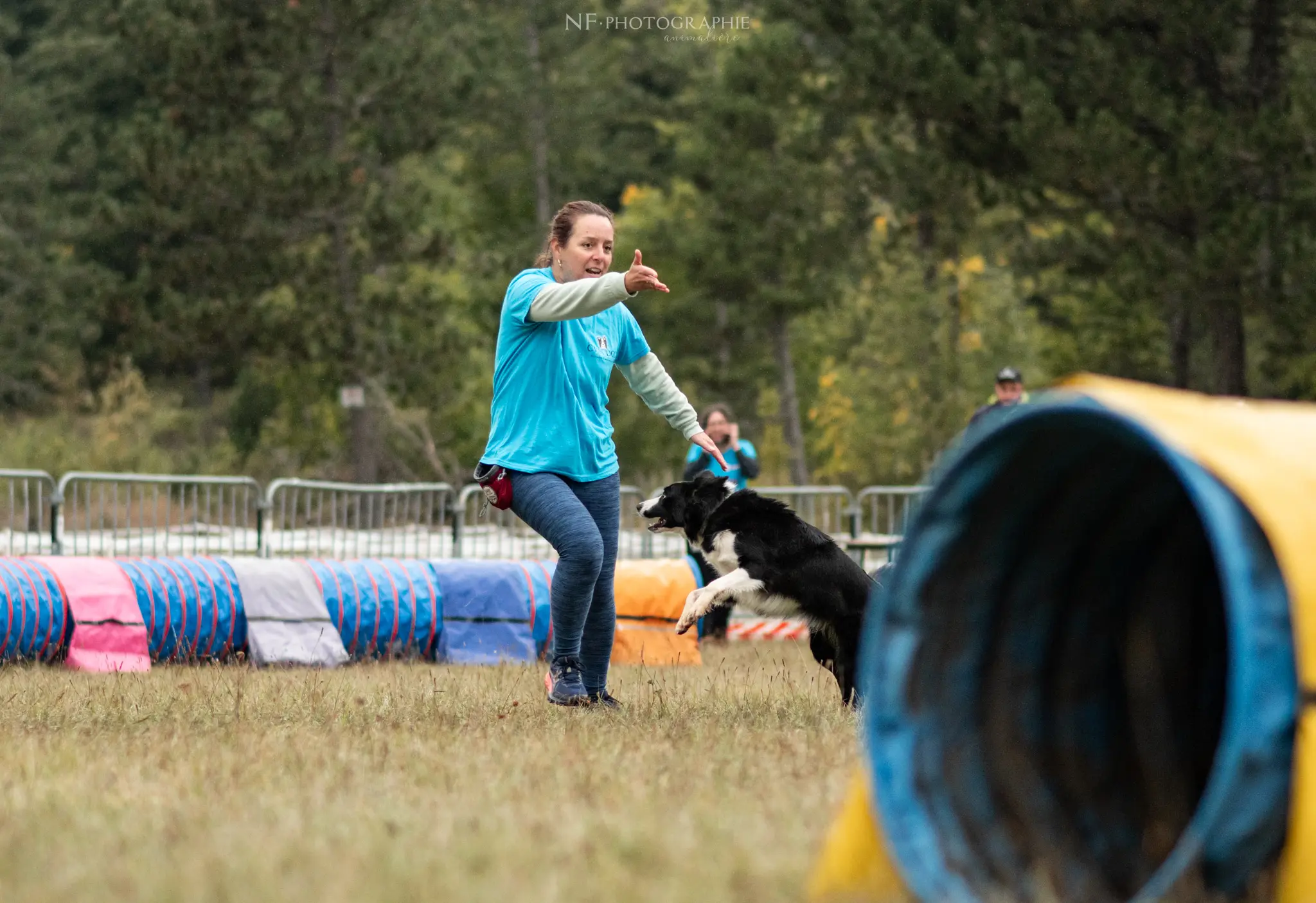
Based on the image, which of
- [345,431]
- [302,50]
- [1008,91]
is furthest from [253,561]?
[345,431]

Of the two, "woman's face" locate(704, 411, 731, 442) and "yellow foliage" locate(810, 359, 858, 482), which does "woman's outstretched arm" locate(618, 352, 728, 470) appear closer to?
"woman's face" locate(704, 411, 731, 442)

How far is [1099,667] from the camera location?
3.37 meters

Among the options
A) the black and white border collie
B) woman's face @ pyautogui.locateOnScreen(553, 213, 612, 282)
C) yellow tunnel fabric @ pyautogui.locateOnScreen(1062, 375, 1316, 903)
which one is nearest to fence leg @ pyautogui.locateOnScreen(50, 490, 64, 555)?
the black and white border collie

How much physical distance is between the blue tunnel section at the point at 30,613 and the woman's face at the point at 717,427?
16.5 feet

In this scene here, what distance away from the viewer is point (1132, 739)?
11.1 feet

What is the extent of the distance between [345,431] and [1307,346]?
21236 mm

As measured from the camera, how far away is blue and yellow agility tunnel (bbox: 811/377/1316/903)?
95.8 inches

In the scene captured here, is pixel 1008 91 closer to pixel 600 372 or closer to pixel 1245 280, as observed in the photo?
pixel 1245 280

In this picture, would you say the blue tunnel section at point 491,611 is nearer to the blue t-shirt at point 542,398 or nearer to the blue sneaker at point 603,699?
the blue sneaker at point 603,699

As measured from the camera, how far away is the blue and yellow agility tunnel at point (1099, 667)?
2.43 metres

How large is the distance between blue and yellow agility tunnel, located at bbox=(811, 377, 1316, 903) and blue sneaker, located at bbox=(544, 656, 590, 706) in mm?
3002

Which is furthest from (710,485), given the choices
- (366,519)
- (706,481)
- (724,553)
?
(366,519)

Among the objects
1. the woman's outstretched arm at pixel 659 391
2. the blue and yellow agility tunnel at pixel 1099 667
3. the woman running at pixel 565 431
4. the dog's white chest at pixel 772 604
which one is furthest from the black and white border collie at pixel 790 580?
the blue and yellow agility tunnel at pixel 1099 667

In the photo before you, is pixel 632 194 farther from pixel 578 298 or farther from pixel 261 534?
pixel 578 298
